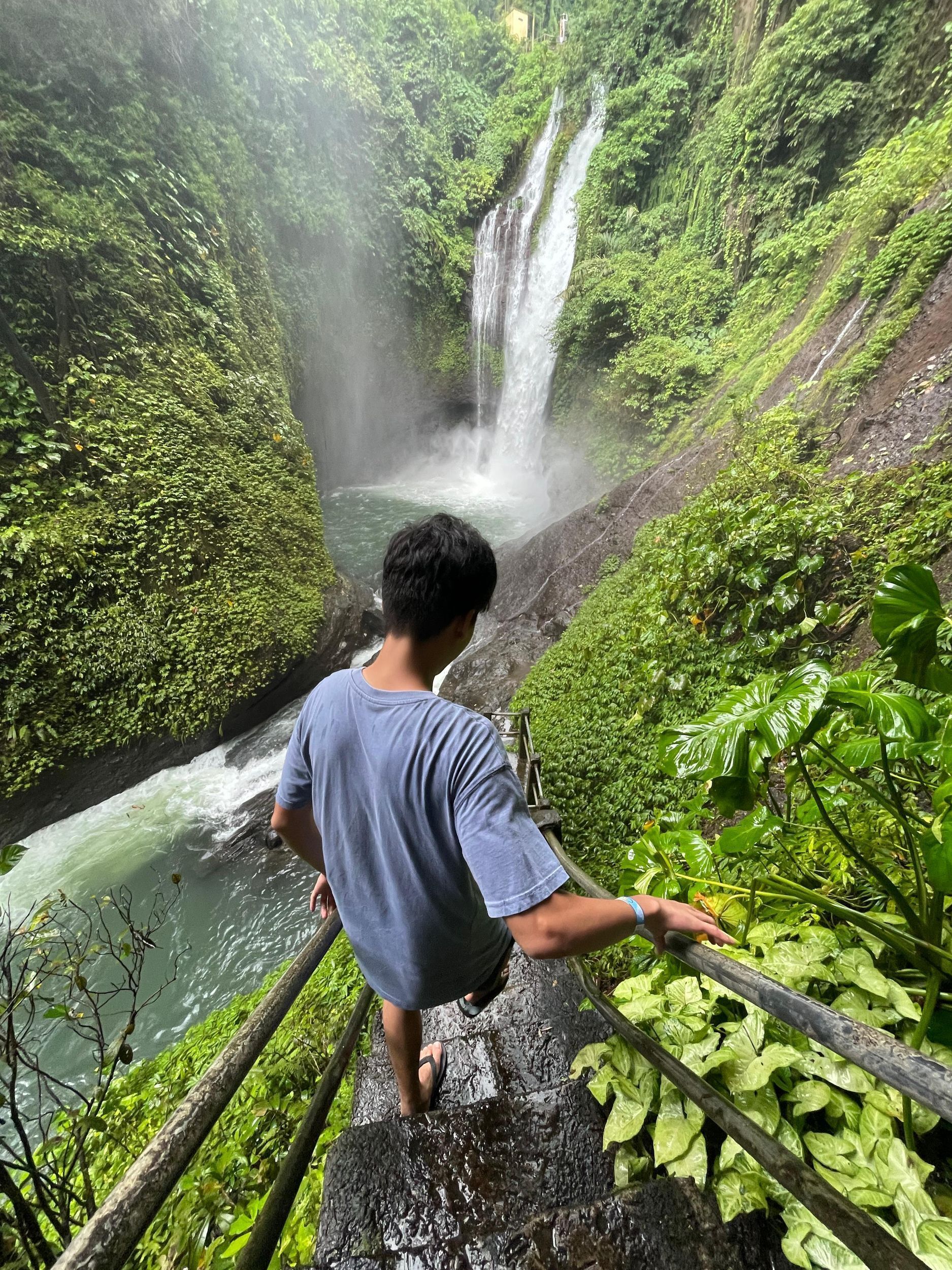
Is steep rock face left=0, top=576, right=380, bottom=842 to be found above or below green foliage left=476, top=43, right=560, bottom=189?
below

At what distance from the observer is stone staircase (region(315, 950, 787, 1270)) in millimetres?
1150

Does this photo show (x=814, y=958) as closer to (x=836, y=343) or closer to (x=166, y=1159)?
(x=166, y=1159)

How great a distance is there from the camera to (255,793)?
6980 millimetres

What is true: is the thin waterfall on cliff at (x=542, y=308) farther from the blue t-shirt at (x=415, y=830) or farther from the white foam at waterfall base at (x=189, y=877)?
the blue t-shirt at (x=415, y=830)

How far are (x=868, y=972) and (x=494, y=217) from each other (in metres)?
20.5

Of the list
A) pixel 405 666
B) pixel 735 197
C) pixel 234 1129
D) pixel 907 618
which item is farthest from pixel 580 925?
pixel 735 197

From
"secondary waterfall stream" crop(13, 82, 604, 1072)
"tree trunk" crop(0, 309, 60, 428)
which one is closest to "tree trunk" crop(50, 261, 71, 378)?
"tree trunk" crop(0, 309, 60, 428)

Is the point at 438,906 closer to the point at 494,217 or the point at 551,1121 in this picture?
the point at 551,1121

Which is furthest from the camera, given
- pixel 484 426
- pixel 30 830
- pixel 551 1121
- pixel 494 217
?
pixel 484 426

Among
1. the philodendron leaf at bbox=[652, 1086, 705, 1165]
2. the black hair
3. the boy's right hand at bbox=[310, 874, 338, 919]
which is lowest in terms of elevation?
the philodendron leaf at bbox=[652, 1086, 705, 1165]

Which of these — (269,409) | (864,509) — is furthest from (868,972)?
(269,409)

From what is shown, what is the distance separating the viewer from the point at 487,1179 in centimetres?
145

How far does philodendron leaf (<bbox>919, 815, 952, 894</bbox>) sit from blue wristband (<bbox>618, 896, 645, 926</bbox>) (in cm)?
51

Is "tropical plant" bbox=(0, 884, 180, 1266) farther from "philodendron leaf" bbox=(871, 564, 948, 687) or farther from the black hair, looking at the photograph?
"philodendron leaf" bbox=(871, 564, 948, 687)
